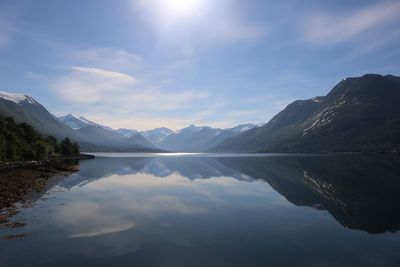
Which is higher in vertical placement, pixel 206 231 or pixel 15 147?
pixel 15 147

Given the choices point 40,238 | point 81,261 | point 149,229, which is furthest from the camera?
point 149,229

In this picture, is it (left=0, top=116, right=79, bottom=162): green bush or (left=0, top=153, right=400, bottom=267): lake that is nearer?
(left=0, top=153, right=400, bottom=267): lake

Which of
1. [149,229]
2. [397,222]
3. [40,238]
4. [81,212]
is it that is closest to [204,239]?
[149,229]

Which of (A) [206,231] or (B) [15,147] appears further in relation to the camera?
(B) [15,147]

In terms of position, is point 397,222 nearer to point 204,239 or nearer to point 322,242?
point 322,242

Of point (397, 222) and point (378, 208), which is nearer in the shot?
point (397, 222)

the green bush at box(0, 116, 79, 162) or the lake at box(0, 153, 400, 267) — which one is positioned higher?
the green bush at box(0, 116, 79, 162)

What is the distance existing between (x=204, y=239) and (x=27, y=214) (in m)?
27.1

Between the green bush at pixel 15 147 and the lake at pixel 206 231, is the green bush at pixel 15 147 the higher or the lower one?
the higher one

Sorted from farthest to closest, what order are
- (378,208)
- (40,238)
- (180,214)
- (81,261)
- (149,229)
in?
(378,208)
(180,214)
(149,229)
(40,238)
(81,261)

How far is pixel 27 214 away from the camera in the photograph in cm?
4838

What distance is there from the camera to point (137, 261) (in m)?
29.9

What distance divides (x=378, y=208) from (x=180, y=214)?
33.4m

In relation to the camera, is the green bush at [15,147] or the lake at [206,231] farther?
the green bush at [15,147]
